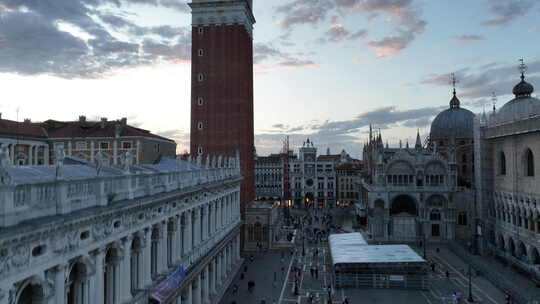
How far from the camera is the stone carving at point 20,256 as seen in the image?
11.6 metres

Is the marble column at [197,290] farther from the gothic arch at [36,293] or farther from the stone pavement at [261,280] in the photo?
the gothic arch at [36,293]

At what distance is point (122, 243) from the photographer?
1881 centimetres

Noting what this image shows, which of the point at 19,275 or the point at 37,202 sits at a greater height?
the point at 37,202

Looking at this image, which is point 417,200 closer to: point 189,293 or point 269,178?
point 189,293

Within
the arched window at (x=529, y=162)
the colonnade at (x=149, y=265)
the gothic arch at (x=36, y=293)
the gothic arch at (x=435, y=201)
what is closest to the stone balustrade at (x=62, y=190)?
the colonnade at (x=149, y=265)

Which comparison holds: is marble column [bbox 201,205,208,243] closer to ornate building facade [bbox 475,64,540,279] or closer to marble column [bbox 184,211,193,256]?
marble column [bbox 184,211,193,256]

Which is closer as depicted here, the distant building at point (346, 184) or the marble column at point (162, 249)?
the marble column at point (162, 249)

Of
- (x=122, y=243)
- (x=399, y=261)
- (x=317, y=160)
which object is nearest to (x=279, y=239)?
(x=399, y=261)

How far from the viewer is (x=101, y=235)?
16.4 m

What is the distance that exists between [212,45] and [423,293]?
39895 mm

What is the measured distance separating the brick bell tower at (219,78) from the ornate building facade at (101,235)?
25.8 meters

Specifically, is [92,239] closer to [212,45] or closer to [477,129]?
[212,45]

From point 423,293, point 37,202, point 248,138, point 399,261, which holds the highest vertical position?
point 248,138

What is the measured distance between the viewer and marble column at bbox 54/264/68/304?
13.7m
